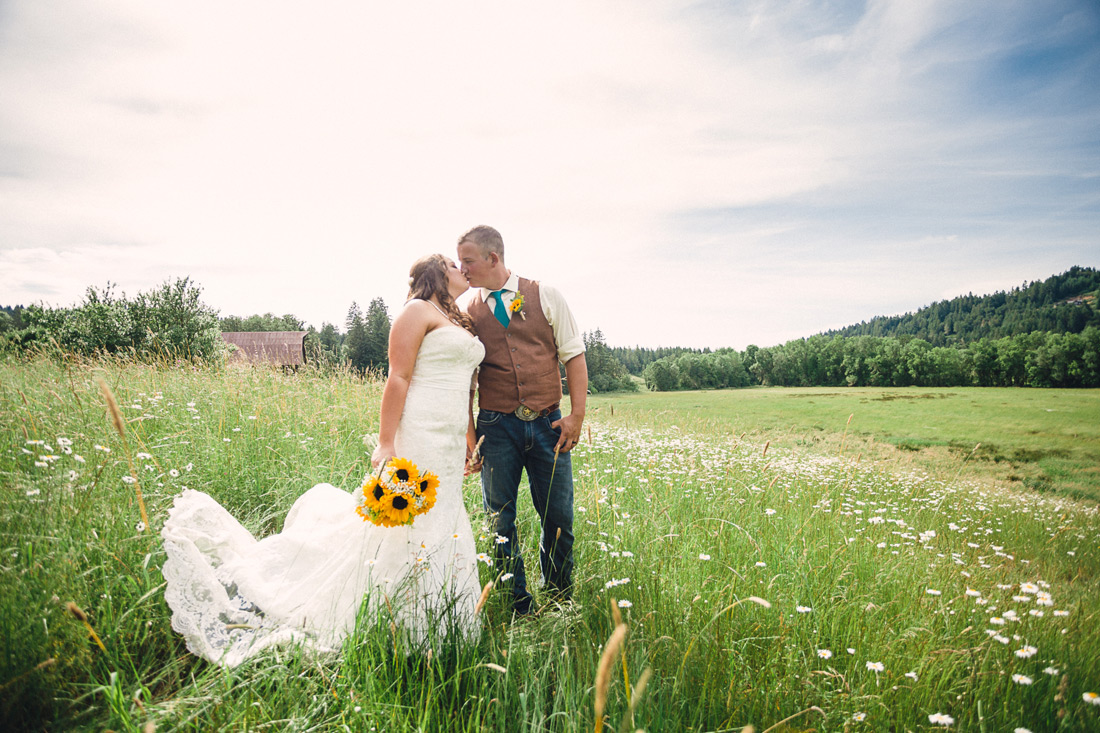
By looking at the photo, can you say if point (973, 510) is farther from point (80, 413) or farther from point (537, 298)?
point (80, 413)

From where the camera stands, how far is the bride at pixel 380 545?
102 inches

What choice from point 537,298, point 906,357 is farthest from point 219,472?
point 906,357

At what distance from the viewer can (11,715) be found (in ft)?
5.53

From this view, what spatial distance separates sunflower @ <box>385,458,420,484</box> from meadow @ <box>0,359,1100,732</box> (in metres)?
0.78

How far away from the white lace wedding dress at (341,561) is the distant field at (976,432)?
353 centimetres

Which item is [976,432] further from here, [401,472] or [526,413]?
[401,472]

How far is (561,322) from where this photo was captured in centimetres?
387

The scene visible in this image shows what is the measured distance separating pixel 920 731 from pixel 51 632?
4004 millimetres

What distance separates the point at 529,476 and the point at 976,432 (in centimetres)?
1801

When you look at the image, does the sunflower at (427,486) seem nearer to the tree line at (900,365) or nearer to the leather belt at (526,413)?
the leather belt at (526,413)

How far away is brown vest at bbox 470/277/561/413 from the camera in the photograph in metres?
3.74

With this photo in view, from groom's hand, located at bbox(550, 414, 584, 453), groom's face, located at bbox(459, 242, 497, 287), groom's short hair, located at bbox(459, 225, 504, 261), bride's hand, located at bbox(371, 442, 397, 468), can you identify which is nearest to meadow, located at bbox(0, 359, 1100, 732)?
groom's hand, located at bbox(550, 414, 584, 453)

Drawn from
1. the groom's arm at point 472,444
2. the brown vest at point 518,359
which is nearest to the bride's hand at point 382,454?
the groom's arm at point 472,444

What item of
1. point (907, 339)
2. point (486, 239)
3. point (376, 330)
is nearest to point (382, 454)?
point (486, 239)
